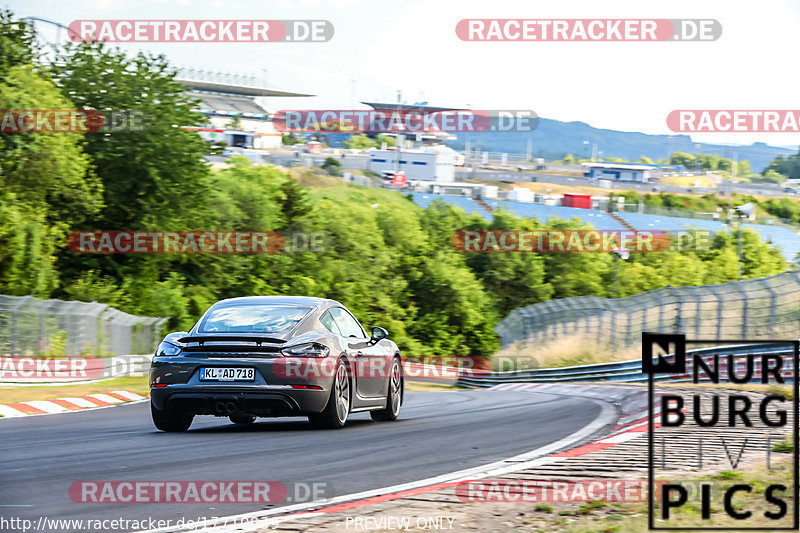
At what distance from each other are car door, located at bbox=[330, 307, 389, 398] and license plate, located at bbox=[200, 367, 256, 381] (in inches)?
50.3

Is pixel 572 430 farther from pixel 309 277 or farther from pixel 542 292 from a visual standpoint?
pixel 542 292

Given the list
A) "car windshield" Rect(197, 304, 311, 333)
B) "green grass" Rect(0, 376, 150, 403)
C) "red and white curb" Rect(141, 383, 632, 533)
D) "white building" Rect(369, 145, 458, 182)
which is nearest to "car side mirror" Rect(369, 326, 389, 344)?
"car windshield" Rect(197, 304, 311, 333)

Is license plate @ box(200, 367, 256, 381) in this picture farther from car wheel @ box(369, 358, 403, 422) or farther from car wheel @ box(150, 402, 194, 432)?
car wheel @ box(369, 358, 403, 422)

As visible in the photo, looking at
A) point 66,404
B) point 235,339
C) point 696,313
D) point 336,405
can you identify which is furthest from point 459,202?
point 235,339

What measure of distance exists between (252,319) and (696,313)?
17.3 m

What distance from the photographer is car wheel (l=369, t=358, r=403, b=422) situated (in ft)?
37.3

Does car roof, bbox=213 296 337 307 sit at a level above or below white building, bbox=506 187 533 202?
below

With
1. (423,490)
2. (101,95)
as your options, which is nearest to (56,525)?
(423,490)

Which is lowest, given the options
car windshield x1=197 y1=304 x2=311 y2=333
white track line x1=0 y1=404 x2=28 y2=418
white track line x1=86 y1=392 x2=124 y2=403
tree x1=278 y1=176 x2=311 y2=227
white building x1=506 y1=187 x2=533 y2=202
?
white track line x1=86 y1=392 x2=124 y2=403

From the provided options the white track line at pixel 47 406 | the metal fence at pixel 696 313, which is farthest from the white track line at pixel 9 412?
the metal fence at pixel 696 313

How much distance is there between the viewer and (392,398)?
37.6ft

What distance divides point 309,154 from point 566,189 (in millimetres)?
46320

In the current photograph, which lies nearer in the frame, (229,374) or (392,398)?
(229,374)

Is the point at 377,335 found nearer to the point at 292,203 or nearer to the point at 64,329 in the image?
the point at 64,329
